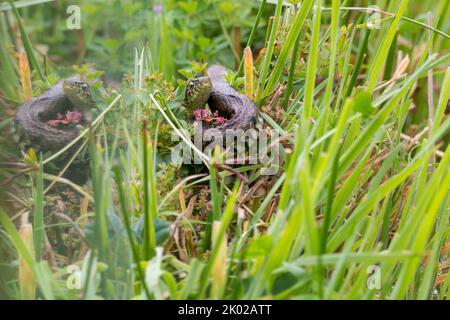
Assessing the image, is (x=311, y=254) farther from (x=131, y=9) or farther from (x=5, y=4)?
(x=5, y=4)

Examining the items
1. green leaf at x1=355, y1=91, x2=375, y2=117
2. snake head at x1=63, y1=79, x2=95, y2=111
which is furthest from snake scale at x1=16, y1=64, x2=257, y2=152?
green leaf at x1=355, y1=91, x2=375, y2=117

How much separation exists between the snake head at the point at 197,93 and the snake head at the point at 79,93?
1.40ft

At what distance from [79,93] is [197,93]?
1.66ft

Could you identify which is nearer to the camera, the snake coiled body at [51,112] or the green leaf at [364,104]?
the green leaf at [364,104]

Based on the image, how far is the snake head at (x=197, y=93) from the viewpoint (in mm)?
1742

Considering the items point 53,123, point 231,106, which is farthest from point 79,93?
point 231,106

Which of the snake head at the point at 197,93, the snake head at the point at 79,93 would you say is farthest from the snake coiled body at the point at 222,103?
the snake head at the point at 79,93

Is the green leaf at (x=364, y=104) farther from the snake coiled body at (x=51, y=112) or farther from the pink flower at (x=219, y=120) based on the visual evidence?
the pink flower at (x=219, y=120)

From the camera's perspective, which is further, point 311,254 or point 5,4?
point 5,4

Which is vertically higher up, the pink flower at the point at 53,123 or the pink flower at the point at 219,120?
the pink flower at the point at 53,123

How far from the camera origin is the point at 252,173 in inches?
62.6

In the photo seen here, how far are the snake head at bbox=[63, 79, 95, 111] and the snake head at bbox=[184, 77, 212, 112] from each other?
1.40 ft
